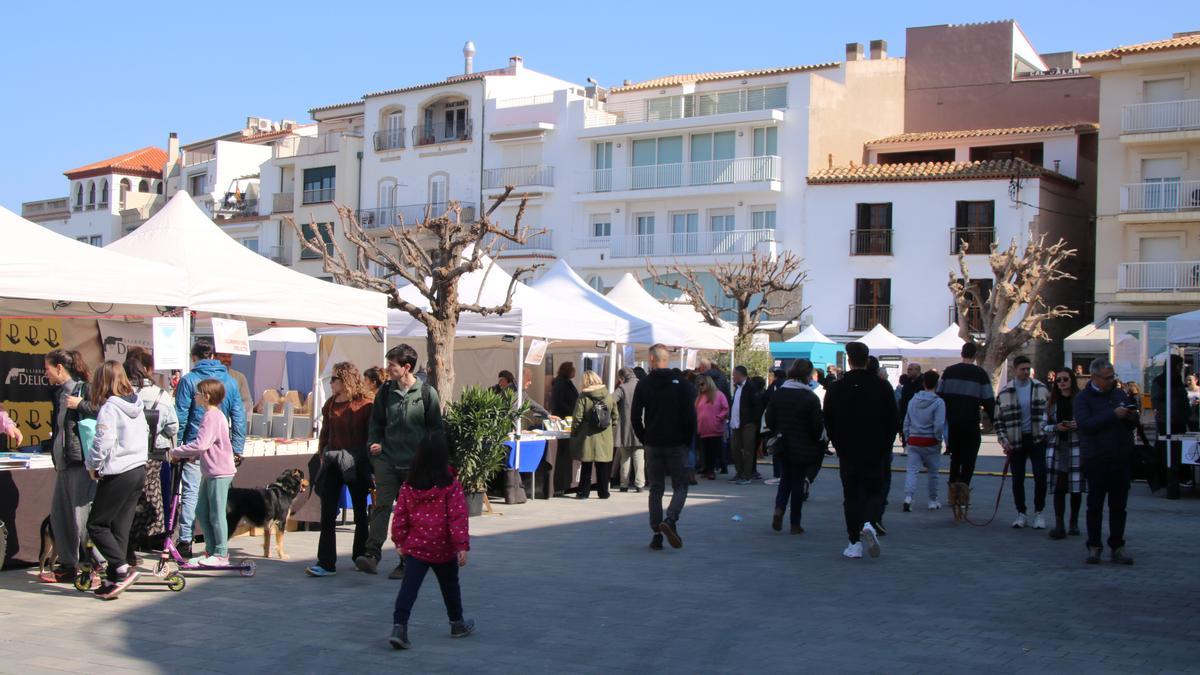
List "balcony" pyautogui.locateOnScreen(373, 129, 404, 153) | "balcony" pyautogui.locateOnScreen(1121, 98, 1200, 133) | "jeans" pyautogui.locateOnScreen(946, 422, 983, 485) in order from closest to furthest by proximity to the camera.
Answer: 1. "jeans" pyautogui.locateOnScreen(946, 422, 983, 485)
2. "balcony" pyautogui.locateOnScreen(1121, 98, 1200, 133)
3. "balcony" pyautogui.locateOnScreen(373, 129, 404, 153)

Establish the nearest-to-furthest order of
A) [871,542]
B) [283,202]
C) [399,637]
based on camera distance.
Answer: [399,637]
[871,542]
[283,202]

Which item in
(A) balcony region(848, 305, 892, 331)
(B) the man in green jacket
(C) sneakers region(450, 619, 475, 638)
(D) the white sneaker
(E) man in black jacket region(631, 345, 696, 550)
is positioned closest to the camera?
(C) sneakers region(450, 619, 475, 638)

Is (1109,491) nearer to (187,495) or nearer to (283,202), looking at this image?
(187,495)

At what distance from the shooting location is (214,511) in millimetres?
9414

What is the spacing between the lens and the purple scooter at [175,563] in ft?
29.0

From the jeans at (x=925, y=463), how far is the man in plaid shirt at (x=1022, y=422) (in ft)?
3.63

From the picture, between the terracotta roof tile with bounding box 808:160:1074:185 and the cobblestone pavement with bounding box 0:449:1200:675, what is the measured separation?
31234mm

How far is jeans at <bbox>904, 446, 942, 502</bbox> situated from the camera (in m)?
13.9

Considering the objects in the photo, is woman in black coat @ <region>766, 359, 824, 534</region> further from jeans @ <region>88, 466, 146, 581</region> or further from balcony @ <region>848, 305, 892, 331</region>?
balcony @ <region>848, 305, 892, 331</region>

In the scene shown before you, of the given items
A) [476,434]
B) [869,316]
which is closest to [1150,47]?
[869,316]

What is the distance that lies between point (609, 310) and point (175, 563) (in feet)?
33.6

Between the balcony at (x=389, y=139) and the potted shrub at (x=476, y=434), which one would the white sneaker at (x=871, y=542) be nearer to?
the potted shrub at (x=476, y=434)

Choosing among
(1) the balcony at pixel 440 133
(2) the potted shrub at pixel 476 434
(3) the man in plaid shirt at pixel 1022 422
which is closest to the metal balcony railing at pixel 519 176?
(1) the balcony at pixel 440 133

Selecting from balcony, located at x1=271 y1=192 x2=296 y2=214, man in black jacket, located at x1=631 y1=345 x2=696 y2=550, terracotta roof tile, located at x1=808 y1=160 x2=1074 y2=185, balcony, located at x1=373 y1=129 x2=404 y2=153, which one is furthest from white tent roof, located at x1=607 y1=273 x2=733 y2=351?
balcony, located at x1=271 y1=192 x2=296 y2=214
